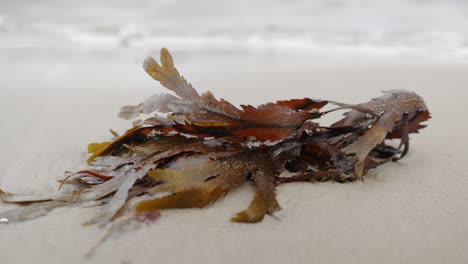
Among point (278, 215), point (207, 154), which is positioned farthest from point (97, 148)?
point (278, 215)

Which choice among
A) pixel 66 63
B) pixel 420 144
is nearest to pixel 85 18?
pixel 66 63

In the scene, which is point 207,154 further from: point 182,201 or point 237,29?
point 237,29

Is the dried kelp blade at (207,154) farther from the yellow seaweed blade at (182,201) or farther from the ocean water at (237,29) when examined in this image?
the ocean water at (237,29)

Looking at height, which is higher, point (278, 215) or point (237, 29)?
point (237, 29)

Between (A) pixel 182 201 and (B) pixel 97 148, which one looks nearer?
(A) pixel 182 201

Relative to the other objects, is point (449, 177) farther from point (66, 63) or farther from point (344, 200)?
point (66, 63)

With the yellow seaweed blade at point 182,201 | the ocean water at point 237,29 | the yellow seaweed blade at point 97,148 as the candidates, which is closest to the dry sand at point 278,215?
the yellow seaweed blade at point 182,201

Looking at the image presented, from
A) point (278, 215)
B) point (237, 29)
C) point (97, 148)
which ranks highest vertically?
point (237, 29)

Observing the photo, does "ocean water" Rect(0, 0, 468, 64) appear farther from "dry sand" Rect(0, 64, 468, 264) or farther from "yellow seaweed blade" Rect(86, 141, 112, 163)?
"yellow seaweed blade" Rect(86, 141, 112, 163)
